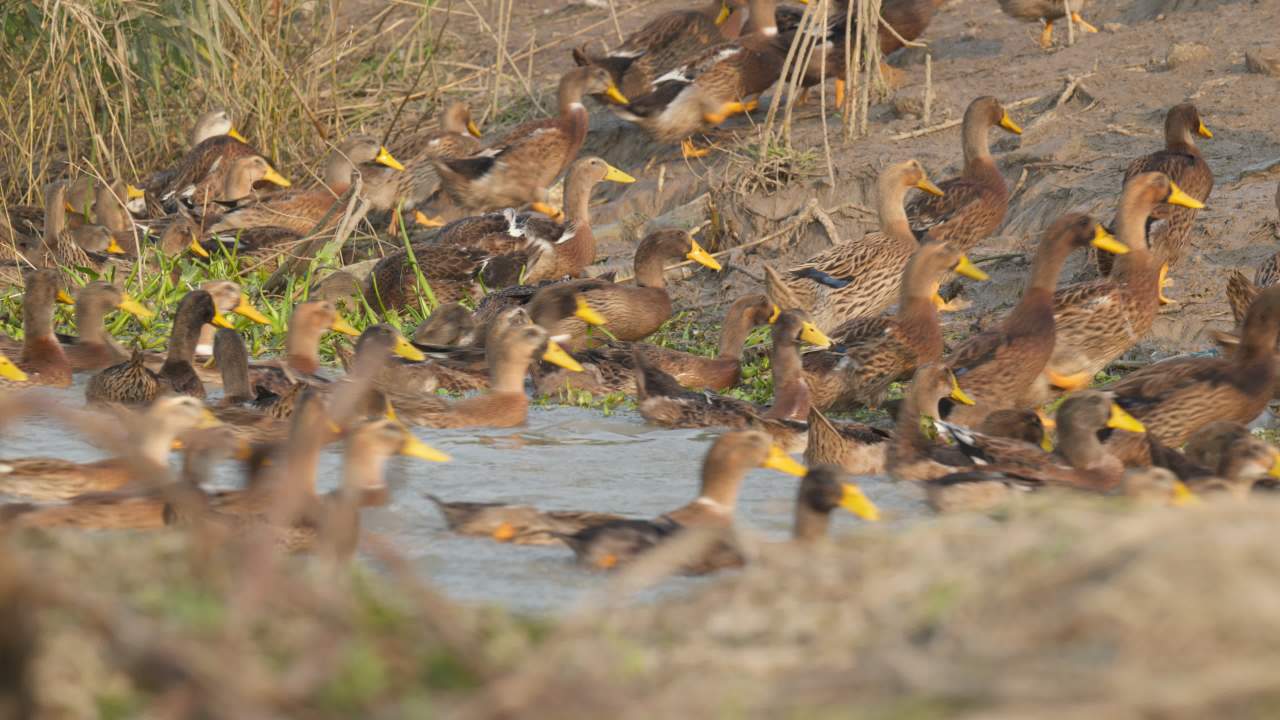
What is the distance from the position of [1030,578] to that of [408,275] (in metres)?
8.30

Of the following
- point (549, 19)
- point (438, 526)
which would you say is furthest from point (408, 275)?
point (549, 19)

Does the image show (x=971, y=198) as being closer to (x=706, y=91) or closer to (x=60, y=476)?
(x=706, y=91)

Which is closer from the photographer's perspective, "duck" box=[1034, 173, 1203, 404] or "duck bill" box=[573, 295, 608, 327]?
"duck" box=[1034, 173, 1203, 404]

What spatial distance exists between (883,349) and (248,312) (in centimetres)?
357

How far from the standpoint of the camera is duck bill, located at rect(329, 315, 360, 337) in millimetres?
9781

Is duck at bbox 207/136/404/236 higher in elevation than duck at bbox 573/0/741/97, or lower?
lower

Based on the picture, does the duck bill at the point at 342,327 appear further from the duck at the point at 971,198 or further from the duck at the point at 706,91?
the duck at the point at 706,91

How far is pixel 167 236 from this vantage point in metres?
11.8

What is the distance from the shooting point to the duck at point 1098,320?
8.88 metres

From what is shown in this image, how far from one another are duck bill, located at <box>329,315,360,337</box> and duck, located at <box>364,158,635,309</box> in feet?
3.07

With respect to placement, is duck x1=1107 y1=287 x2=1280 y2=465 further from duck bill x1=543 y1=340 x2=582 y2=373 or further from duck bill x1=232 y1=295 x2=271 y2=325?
duck bill x1=232 y1=295 x2=271 y2=325

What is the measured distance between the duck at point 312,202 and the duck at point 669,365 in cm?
294

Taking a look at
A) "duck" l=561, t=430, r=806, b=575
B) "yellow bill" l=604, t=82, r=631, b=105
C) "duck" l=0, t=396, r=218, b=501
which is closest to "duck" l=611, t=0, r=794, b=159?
"yellow bill" l=604, t=82, r=631, b=105

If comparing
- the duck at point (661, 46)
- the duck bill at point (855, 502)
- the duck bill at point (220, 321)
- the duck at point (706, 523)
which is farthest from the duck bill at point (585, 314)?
the duck bill at point (855, 502)
